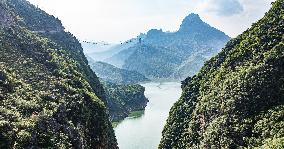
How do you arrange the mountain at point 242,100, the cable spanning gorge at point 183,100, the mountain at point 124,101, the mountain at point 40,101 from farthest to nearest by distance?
1. the mountain at point 124,101
2. the mountain at point 242,100
3. the cable spanning gorge at point 183,100
4. the mountain at point 40,101

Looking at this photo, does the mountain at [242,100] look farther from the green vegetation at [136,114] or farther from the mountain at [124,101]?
the green vegetation at [136,114]

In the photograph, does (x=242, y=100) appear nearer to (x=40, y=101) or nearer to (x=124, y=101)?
(x=40, y=101)

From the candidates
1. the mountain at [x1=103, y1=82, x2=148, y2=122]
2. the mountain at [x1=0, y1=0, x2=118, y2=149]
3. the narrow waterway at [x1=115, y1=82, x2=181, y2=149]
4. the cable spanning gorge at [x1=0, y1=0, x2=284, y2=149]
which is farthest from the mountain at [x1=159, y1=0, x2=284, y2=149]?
the mountain at [x1=103, y1=82, x2=148, y2=122]

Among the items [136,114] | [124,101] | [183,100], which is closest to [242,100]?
[183,100]

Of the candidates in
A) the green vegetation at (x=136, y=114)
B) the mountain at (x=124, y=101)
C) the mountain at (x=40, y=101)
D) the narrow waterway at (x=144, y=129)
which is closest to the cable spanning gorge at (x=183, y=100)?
the mountain at (x=40, y=101)

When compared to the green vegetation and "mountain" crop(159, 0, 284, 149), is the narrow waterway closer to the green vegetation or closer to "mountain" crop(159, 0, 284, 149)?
the green vegetation

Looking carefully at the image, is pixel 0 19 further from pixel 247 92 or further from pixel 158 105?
pixel 158 105

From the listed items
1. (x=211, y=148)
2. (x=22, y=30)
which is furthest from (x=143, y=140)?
(x=211, y=148)
